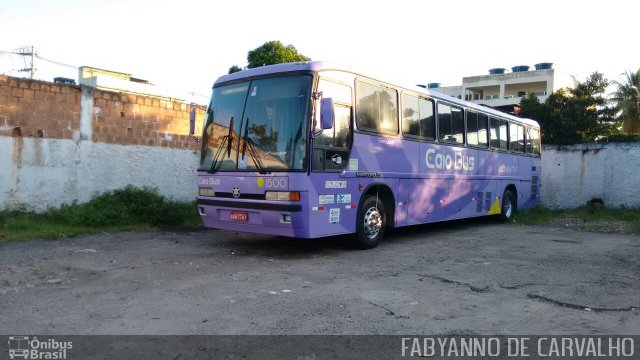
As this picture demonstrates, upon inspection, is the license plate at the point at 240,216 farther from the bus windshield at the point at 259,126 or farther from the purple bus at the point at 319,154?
the bus windshield at the point at 259,126

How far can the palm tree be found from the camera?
1639 inches

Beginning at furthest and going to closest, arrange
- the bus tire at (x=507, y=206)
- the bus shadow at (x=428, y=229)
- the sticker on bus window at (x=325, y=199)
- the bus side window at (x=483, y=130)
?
the bus tire at (x=507, y=206)
the bus side window at (x=483, y=130)
the bus shadow at (x=428, y=229)
the sticker on bus window at (x=325, y=199)

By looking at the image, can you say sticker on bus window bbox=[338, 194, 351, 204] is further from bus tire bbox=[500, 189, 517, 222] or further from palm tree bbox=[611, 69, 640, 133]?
palm tree bbox=[611, 69, 640, 133]

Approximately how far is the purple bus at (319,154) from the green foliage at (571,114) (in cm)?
2297

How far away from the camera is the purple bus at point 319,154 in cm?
721

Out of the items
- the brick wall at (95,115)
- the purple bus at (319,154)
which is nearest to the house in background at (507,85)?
the brick wall at (95,115)

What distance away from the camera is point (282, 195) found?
7.20 metres

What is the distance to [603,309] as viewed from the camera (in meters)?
5.07

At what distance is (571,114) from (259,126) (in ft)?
92.0

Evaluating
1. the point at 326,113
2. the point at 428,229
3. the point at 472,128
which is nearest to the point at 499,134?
the point at 472,128

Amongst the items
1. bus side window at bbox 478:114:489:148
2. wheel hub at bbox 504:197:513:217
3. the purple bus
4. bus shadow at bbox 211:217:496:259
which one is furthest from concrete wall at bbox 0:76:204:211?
wheel hub at bbox 504:197:513:217

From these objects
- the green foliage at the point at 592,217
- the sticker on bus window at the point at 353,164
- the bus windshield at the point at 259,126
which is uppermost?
the bus windshield at the point at 259,126

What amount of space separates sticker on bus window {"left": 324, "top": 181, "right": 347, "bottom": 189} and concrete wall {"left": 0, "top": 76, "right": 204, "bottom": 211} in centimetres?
608

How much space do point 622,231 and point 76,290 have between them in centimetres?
1193
